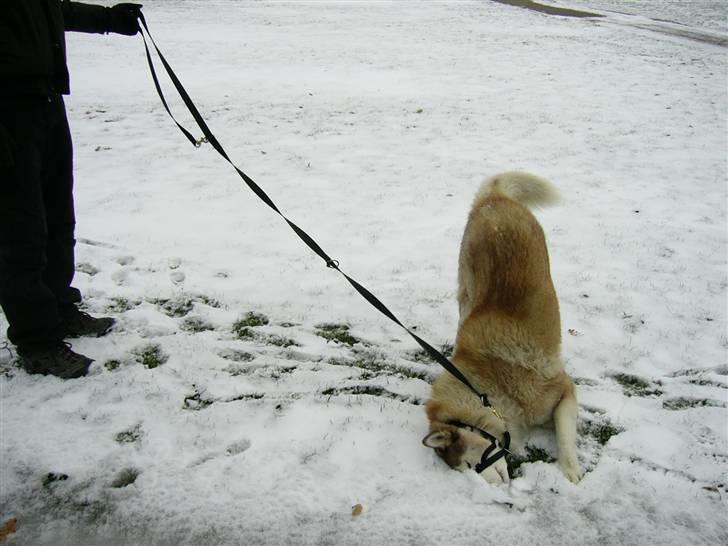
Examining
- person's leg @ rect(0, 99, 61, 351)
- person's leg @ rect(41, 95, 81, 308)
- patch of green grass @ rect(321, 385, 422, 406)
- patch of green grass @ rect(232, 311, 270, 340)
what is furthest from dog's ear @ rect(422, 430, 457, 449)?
person's leg @ rect(41, 95, 81, 308)

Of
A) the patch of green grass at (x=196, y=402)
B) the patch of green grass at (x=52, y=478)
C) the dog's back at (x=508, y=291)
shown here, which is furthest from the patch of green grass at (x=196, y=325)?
the dog's back at (x=508, y=291)

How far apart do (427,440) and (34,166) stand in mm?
2744

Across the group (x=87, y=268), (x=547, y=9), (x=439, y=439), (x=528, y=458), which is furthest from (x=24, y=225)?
(x=547, y=9)

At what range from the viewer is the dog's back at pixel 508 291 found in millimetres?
2926

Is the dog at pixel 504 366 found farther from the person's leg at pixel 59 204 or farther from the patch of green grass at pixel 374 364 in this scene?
the person's leg at pixel 59 204

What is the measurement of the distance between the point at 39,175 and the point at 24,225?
0.31 metres

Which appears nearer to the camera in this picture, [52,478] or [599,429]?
[52,478]

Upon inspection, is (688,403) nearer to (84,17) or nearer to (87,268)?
(84,17)

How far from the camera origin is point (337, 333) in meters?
3.79

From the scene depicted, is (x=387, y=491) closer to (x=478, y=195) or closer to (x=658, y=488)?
(x=658, y=488)

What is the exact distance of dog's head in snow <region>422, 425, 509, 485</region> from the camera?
2.55m

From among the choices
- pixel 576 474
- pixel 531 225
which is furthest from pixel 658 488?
pixel 531 225

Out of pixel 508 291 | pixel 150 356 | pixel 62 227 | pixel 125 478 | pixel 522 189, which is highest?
pixel 522 189

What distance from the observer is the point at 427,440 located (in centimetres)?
246
